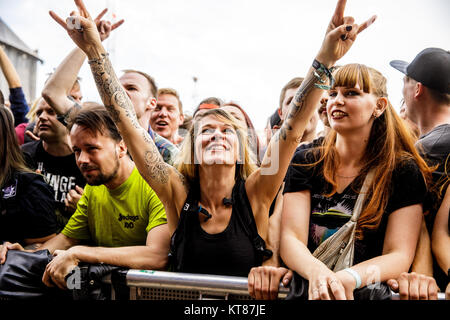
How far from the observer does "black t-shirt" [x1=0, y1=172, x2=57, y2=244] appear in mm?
2211

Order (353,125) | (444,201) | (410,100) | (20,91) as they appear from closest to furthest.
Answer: (444,201) → (353,125) → (410,100) → (20,91)

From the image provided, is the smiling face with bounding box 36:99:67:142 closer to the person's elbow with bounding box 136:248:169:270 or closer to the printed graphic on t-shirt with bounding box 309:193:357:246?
the person's elbow with bounding box 136:248:169:270

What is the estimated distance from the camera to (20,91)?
3697 millimetres

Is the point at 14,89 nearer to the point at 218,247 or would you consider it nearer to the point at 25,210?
the point at 25,210

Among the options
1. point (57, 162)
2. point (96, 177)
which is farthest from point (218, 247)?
point (57, 162)

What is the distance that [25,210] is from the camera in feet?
7.25

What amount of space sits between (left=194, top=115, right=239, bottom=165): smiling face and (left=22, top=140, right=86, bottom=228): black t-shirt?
1.07m

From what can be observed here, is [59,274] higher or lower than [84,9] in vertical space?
lower

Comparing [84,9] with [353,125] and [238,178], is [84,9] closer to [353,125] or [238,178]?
[238,178]

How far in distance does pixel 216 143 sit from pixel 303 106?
0.55 metres

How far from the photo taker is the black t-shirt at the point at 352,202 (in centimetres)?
183

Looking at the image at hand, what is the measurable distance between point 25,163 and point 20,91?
157 centimetres
